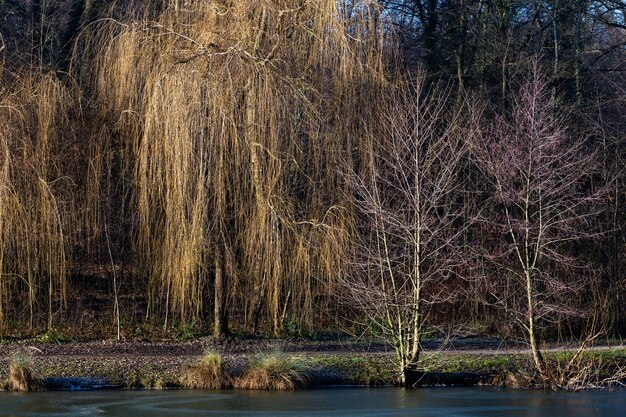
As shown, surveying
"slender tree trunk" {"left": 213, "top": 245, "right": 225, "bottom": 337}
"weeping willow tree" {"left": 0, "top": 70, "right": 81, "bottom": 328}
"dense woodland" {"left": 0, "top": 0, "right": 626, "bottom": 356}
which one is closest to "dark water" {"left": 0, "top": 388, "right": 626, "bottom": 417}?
"dense woodland" {"left": 0, "top": 0, "right": 626, "bottom": 356}

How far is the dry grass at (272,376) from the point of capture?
18.9 meters

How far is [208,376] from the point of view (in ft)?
62.3

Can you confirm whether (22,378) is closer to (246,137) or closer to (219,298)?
(219,298)

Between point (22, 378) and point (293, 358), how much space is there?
15.9 ft

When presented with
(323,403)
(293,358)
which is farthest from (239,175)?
(323,403)

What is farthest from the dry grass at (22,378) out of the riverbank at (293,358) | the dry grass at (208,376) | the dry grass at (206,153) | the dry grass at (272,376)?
the dry grass at (272,376)

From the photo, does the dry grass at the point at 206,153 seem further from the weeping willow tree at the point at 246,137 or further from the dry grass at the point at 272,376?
the dry grass at the point at 272,376

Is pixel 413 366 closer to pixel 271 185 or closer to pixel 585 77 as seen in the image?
pixel 271 185

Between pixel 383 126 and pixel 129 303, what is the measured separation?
24.9ft

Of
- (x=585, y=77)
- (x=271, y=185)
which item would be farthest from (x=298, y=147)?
(x=585, y=77)

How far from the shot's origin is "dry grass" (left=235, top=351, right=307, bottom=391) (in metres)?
18.9

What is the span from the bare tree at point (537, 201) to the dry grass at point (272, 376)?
423 cm

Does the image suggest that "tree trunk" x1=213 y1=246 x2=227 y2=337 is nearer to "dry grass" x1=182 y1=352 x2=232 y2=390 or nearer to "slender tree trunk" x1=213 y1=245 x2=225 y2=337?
"slender tree trunk" x1=213 y1=245 x2=225 y2=337

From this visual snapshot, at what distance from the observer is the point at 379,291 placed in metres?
19.2
